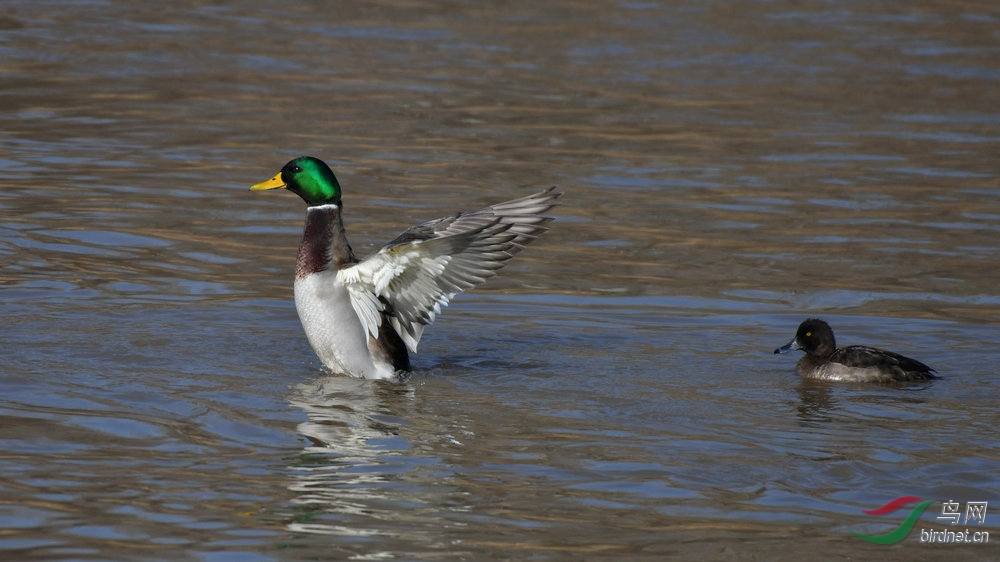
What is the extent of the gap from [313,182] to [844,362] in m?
3.51

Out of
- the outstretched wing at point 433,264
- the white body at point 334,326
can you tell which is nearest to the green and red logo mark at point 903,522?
the outstretched wing at point 433,264

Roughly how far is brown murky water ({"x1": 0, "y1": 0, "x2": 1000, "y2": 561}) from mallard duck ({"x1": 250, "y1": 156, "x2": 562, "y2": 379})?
0.24 m

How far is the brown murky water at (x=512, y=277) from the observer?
23.1 feet

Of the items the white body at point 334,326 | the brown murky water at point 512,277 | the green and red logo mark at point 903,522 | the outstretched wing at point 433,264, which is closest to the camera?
the green and red logo mark at point 903,522

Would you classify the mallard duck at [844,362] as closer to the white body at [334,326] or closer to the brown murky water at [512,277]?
the brown murky water at [512,277]

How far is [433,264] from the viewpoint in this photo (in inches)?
367

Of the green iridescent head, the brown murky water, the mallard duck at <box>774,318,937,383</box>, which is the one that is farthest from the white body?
the mallard duck at <box>774,318,937,383</box>

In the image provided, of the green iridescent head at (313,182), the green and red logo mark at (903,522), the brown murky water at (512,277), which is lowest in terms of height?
the green and red logo mark at (903,522)

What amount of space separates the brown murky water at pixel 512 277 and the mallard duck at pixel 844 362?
13 centimetres

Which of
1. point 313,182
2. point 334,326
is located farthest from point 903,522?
point 313,182

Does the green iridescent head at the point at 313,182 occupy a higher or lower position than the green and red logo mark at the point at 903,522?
higher

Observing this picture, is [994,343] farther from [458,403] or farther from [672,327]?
[458,403]

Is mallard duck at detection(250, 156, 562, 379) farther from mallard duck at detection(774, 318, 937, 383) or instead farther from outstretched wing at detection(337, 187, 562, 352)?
A: mallard duck at detection(774, 318, 937, 383)

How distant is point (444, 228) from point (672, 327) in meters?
1.95
